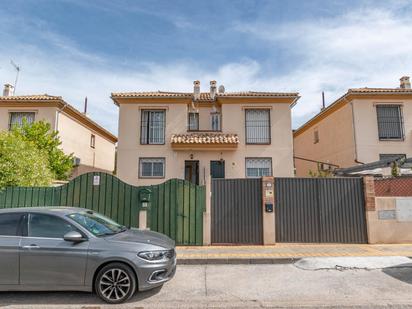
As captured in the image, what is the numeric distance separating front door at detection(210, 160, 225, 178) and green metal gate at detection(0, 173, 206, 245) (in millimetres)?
6653

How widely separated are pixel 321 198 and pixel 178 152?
8.63 m

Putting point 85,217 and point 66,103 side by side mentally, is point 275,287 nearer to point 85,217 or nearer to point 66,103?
point 85,217

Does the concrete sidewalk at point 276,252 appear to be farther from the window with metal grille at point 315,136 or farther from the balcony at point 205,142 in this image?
the window with metal grille at point 315,136

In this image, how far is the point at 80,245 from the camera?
4.98 metres

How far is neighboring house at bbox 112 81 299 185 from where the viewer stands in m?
15.8

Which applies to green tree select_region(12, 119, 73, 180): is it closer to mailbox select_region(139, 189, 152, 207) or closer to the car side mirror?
mailbox select_region(139, 189, 152, 207)

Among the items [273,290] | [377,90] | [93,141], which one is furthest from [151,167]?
[377,90]

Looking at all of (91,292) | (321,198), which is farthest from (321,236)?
(91,292)

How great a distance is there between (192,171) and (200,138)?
1965mm

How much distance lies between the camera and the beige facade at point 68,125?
16641mm

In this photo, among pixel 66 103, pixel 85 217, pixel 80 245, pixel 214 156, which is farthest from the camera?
pixel 66 103

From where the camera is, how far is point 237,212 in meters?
9.12

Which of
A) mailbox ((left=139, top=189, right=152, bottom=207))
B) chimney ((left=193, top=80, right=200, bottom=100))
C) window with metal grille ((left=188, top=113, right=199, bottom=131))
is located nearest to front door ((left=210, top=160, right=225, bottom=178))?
window with metal grille ((left=188, top=113, right=199, bottom=131))

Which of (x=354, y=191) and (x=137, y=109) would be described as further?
(x=137, y=109)
